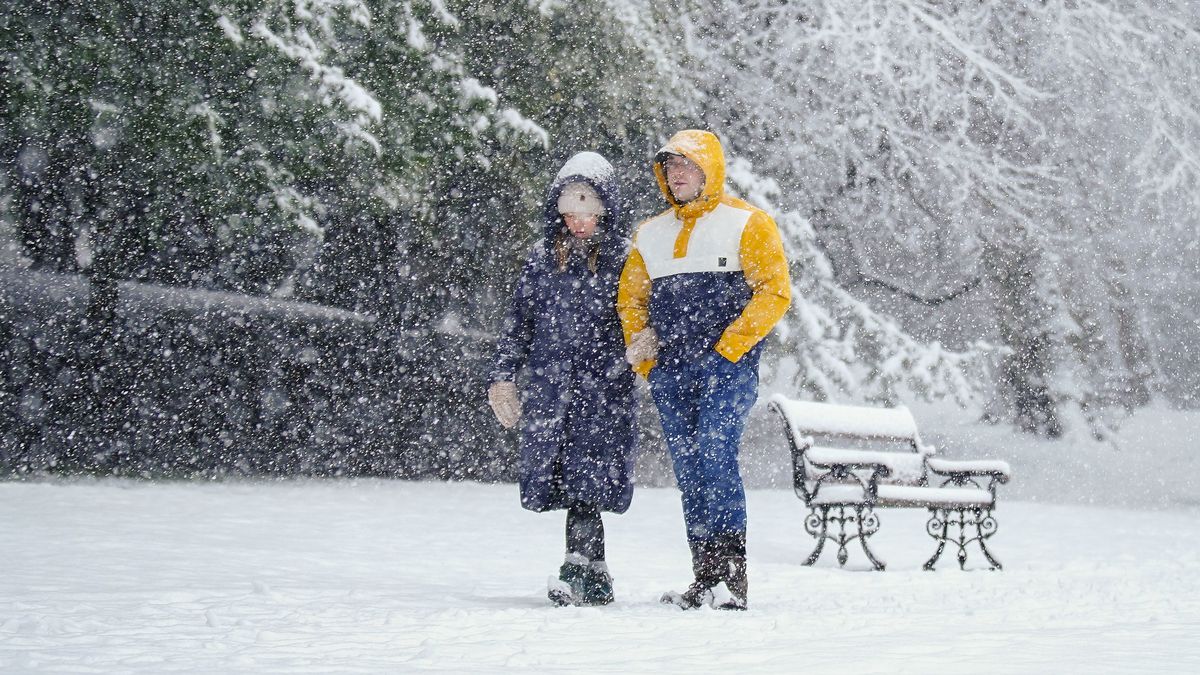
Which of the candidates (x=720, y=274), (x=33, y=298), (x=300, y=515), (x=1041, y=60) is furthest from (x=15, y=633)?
(x=1041, y=60)

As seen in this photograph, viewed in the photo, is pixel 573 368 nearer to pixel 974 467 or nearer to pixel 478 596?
pixel 478 596

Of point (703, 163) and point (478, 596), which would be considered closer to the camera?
point (703, 163)

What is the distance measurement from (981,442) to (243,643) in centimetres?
1890

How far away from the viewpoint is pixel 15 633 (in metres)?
4.16

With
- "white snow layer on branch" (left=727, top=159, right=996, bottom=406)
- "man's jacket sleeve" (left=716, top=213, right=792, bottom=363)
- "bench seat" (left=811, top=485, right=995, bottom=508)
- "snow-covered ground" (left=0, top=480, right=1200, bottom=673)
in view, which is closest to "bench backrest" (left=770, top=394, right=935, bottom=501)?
"bench seat" (left=811, top=485, right=995, bottom=508)

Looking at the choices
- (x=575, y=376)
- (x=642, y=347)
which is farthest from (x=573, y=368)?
(x=642, y=347)

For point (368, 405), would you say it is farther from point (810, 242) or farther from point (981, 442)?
point (981, 442)

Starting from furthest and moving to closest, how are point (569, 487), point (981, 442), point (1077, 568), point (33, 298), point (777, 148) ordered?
point (981, 442)
point (777, 148)
point (33, 298)
point (1077, 568)
point (569, 487)

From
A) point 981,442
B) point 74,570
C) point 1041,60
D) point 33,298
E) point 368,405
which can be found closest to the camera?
point 74,570

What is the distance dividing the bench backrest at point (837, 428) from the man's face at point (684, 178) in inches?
128

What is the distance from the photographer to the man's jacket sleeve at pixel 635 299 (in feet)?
18.0

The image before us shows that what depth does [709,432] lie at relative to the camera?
5.29 metres

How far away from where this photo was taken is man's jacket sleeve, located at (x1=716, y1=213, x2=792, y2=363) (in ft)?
17.2

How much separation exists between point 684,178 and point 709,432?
38.9 inches
